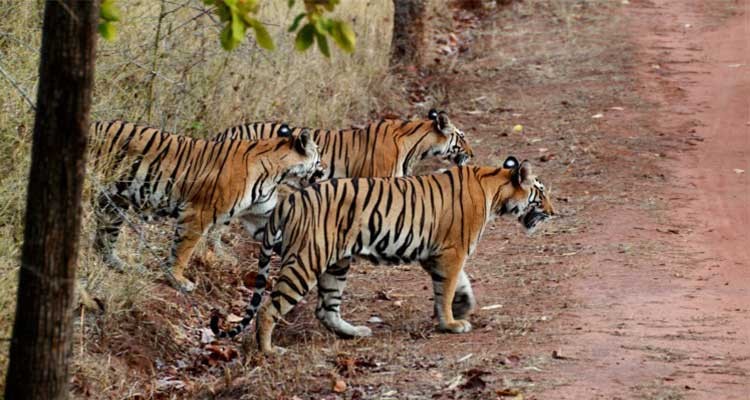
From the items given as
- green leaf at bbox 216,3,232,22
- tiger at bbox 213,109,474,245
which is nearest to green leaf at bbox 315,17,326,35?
green leaf at bbox 216,3,232,22

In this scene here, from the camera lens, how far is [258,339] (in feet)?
24.7

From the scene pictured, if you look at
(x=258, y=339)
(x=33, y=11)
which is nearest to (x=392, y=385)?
(x=258, y=339)

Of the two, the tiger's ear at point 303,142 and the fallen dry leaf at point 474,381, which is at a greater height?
the tiger's ear at point 303,142

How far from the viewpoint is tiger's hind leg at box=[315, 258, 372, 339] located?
7875 millimetres

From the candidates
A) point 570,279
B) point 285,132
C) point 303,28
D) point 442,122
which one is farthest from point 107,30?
point 442,122

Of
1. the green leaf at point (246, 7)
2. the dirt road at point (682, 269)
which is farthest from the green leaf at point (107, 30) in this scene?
the dirt road at point (682, 269)

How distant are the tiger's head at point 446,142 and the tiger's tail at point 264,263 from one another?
2.48 meters

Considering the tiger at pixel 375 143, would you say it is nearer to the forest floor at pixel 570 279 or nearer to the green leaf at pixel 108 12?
the forest floor at pixel 570 279

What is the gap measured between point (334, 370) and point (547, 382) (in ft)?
3.80

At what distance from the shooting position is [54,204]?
4.77 meters

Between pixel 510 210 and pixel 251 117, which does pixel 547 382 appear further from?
pixel 251 117

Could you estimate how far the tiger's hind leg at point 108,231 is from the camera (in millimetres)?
7965

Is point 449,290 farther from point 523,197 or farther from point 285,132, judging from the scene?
point 285,132

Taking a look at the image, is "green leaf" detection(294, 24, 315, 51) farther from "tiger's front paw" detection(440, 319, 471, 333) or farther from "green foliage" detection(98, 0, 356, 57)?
"tiger's front paw" detection(440, 319, 471, 333)
